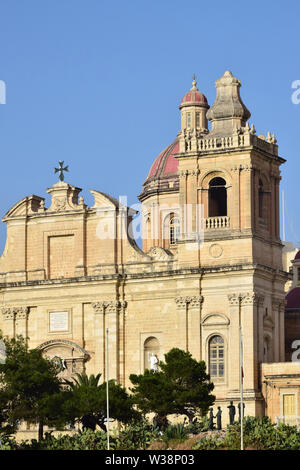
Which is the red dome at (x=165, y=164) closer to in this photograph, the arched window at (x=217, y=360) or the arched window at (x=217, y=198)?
the arched window at (x=217, y=198)

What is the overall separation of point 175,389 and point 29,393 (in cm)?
688

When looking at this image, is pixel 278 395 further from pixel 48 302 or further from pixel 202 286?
pixel 48 302

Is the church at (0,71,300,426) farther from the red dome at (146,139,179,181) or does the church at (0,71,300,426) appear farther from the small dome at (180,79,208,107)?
the red dome at (146,139,179,181)

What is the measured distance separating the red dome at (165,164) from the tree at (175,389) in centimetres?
2230

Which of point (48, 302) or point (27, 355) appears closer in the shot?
point (27, 355)

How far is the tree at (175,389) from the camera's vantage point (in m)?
86.6

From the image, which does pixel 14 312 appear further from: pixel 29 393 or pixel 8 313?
pixel 29 393

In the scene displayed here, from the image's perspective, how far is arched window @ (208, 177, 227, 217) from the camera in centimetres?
9475

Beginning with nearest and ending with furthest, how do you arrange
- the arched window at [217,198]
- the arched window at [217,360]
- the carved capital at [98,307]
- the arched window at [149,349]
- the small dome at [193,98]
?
1. the arched window at [217,360]
2. the arched window at [149,349]
3. the arched window at [217,198]
4. the carved capital at [98,307]
5. the small dome at [193,98]

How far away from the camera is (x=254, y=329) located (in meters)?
91.6

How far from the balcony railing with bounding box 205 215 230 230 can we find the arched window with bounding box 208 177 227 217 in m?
0.82

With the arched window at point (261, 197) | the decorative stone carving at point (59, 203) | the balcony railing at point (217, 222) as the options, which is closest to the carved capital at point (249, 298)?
the balcony railing at point (217, 222)

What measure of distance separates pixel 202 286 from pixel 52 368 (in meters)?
8.33
